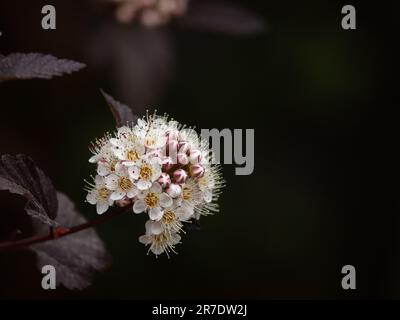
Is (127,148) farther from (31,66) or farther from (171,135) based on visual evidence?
(31,66)

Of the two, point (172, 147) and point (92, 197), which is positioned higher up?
point (172, 147)

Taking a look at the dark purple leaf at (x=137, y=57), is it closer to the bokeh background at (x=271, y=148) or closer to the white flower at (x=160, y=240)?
the bokeh background at (x=271, y=148)

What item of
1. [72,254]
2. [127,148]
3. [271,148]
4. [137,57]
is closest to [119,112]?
[127,148]

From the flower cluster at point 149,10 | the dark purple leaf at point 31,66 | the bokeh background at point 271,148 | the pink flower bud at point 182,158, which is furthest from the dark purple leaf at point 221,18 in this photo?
the dark purple leaf at point 31,66

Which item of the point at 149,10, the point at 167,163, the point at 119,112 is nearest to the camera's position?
the point at 167,163

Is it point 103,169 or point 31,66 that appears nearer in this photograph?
point 31,66

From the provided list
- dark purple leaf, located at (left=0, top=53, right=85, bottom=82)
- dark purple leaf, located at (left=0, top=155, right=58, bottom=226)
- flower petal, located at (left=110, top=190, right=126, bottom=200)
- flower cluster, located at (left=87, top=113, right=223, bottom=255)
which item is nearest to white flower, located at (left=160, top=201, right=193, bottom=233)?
flower cluster, located at (left=87, top=113, right=223, bottom=255)
